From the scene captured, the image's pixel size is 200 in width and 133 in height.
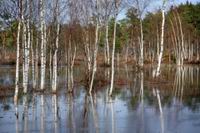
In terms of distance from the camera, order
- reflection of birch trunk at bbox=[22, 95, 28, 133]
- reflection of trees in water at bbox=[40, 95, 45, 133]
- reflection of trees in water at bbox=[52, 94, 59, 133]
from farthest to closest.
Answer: reflection of trees in water at bbox=[52, 94, 59, 133] → reflection of birch trunk at bbox=[22, 95, 28, 133] → reflection of trees in water at bbox=[40, 95, 45, 133]

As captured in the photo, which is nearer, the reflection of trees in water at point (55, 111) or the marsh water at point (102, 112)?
the marsh water at point (102, 112)

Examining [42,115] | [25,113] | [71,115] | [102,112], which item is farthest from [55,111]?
[102,112]

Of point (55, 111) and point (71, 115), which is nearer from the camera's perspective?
point (71, 115)

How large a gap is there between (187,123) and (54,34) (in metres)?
13.7

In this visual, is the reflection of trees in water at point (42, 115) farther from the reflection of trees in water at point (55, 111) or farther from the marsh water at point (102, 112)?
the reflection of trees in water at point (55, 111)

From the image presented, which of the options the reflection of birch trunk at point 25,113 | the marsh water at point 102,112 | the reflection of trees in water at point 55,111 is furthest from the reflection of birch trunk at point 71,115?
the reflection of birch trunk at point 25,113

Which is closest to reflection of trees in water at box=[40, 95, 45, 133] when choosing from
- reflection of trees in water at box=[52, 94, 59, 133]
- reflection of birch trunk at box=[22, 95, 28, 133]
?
reflection of trees in water at box=[52, 94, 59, 133]

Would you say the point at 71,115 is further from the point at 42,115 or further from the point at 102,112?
the point at 102,112

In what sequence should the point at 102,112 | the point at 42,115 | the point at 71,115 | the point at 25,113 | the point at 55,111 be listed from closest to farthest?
1. the point at 71,115
2. the point at 42,115
3. the point at 25,113
4. the point at 102,112
5. the point at 55,111

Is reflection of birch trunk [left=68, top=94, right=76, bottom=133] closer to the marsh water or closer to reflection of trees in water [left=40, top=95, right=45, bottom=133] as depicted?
the marsh water

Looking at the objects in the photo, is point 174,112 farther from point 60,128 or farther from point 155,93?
point 155,93

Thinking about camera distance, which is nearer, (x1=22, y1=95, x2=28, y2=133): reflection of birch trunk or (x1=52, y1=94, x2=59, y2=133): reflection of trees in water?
(x1=22, y1=95, x2=28, y2=133): reflection of birch trunk

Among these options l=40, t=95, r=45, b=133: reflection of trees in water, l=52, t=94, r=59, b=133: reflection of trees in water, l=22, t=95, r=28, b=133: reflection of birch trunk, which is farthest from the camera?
l=52, t=94, r=59, b=133: reflection of trees in water

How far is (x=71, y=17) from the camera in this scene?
35906 millimetres
